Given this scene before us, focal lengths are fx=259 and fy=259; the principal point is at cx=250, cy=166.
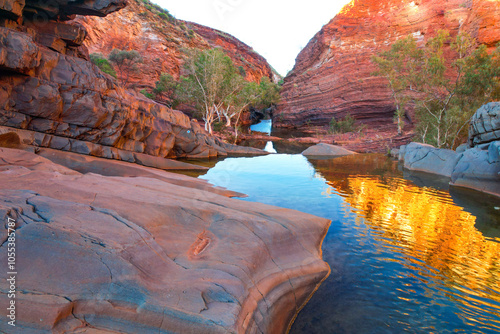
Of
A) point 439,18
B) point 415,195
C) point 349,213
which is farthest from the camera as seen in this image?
point 439,18

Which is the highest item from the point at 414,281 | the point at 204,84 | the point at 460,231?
the point at 204,84

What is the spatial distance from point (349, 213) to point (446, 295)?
12.2ft

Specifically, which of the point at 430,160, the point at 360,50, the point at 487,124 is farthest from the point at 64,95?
the point at 360,50

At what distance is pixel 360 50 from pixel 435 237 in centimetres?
4351

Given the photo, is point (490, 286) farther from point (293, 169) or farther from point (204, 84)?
point (204, 84)

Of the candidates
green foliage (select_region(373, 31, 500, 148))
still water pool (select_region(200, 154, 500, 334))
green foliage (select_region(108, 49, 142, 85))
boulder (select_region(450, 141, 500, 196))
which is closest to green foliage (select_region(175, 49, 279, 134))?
green foliage (select_region(108, 49, 142, 85))

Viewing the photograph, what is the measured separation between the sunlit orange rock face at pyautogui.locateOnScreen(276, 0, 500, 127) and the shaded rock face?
111 ft

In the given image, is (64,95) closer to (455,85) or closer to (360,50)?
(455,85)

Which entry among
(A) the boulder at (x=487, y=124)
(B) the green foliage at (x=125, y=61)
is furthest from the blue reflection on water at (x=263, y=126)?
(A) the boulder at (x=487, y=124)

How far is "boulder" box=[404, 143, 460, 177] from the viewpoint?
15.0 metres

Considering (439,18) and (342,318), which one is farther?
(439,18)

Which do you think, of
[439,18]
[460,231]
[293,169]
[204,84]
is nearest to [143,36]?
[204,84]

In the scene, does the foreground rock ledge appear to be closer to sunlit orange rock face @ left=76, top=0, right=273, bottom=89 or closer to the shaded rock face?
the shaded rock face

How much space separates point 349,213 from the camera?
299 inches
